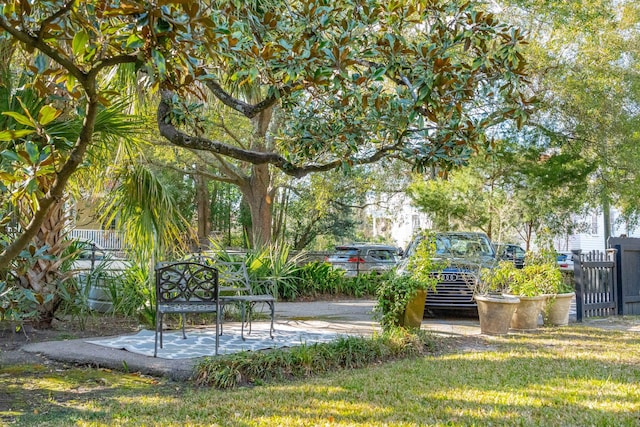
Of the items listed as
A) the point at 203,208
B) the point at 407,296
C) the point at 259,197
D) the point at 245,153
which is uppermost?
the point at 203,208

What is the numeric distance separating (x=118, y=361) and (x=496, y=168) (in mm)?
13061

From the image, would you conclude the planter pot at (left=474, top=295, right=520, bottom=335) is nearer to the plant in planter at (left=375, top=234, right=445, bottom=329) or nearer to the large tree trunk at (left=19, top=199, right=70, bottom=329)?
the plant in planter at (left=375, top=234, right=445, bottom=329)

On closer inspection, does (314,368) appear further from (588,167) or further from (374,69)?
(588,167)

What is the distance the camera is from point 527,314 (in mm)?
8742

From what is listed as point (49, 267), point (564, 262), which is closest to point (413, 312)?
point (49, 267)

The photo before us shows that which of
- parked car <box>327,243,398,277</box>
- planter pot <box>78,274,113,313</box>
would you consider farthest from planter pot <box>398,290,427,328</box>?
parked car <box>327,243,398,277</box>

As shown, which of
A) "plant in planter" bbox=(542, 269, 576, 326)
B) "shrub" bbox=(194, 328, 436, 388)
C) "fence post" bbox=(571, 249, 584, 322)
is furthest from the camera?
"fence post" bbox=(571, 249, 584, 322)

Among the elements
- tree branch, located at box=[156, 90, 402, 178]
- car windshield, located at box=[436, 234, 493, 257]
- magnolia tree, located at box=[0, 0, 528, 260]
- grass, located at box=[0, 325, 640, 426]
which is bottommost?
grass, located at box=[0, 325, 640, 426]

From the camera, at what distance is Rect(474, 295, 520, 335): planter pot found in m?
8.22

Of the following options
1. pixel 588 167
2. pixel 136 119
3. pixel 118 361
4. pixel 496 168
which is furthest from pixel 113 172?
pixel 588 167

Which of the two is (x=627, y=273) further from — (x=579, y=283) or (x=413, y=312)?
(x=413, y=312)

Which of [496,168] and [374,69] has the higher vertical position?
[496,168]

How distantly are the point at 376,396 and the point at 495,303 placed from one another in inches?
162

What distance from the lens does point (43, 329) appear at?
25.6 feet
